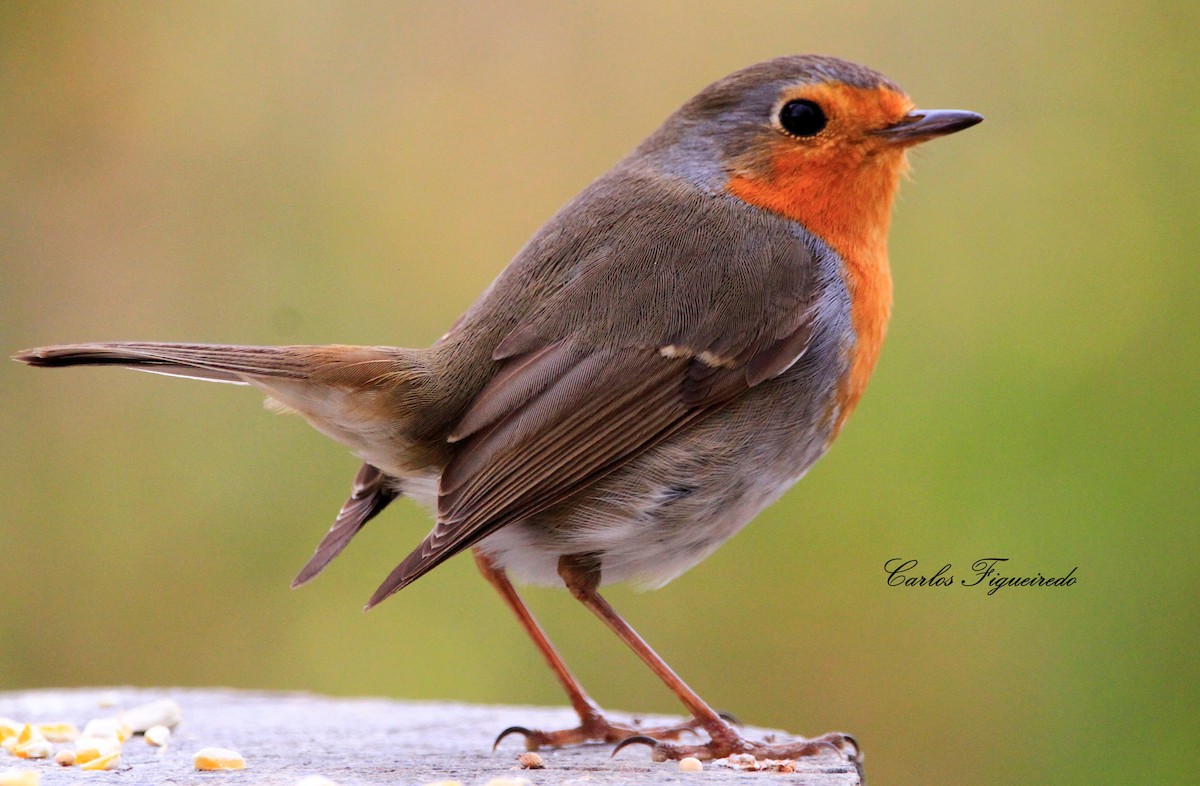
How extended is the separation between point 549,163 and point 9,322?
2.68 m

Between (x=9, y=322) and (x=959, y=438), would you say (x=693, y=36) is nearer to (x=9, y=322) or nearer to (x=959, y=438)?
(x=959, y=438)

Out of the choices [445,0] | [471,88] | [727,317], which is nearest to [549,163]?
[471,88]

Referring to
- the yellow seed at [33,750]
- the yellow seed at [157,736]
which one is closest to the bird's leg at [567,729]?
the yellow seed at [157,736]

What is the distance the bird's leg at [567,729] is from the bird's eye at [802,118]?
156 cm

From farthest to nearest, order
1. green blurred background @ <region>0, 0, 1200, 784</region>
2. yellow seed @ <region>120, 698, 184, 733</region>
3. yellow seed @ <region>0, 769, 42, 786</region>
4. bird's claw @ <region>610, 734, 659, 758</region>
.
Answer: green blurred background @ <region>0, 0, 1200, 784</region>
yellow seed @ <region>120, 698, 184, 733</region>
bird's claw @ <region>610, 734, 659, 758</region>
yellow seed @ <region>0, 769, 42, 786</region>

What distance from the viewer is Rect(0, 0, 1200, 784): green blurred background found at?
5.29 m

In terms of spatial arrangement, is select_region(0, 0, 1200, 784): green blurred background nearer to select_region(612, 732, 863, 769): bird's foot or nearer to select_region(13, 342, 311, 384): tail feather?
select_region(612, 732, 863, 769): bird's foot

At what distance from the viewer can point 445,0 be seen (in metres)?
7.23

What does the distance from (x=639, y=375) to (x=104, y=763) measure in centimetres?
164

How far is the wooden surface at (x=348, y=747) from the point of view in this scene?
3.16 meters

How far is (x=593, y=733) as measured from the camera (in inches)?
153
